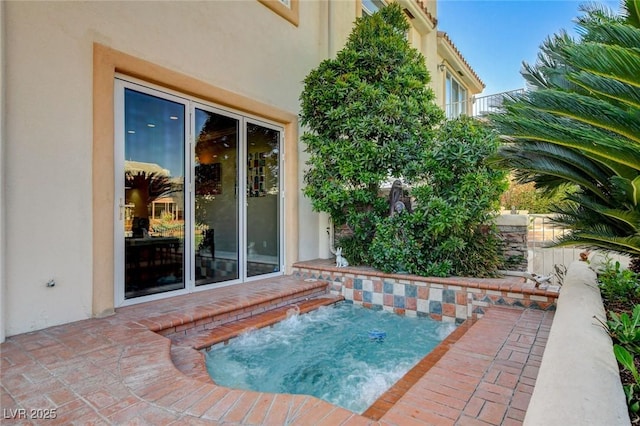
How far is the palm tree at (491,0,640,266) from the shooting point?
8.29 ft

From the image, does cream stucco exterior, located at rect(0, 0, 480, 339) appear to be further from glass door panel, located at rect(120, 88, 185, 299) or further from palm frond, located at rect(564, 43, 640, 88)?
palm frond, located at rect(564, 43, 640, 88)

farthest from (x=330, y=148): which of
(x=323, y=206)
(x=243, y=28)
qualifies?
(x=243, y=28)

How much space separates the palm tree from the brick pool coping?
4.61 feet

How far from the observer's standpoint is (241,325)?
4.50m

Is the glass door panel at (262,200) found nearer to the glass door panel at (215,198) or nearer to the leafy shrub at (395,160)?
the glass door panel at (215,198)

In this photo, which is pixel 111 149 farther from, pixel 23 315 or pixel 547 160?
pixel 547 160

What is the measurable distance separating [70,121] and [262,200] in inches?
135

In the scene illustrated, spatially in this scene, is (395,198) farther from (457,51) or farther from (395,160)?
(457,51)

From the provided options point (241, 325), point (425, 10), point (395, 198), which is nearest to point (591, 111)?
point (395, 198)

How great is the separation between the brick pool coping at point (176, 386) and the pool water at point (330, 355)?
55cm

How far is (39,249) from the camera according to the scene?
380 cm

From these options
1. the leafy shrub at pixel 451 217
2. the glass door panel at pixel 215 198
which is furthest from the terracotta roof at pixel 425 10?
the glass door panel at pixel 215 198

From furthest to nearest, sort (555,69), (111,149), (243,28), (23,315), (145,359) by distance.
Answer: (243,28)
(111,149)
(555,69)
(23,315)
(145,359)

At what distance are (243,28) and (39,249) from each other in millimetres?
4727
